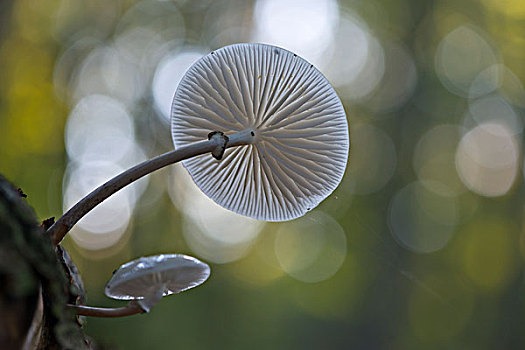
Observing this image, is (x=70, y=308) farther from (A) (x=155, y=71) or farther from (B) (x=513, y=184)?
(A) (x=155, y=71)

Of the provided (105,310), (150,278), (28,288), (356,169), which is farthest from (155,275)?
(356,169)

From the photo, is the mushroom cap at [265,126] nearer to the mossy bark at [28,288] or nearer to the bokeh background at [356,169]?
the mossy bark at [28,288]

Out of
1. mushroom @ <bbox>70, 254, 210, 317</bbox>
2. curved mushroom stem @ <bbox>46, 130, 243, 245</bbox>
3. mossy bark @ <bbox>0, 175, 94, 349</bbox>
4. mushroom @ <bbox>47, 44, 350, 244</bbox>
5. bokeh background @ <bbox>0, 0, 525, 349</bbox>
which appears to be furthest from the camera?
bokeh background @ <bbox>0, 0, 525, 349</bbox>

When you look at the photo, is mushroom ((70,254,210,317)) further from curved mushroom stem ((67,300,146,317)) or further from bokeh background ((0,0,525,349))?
bokeh background ((0,0,525,349))

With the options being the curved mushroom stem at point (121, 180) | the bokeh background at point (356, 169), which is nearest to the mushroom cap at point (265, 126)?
the curved mushroom stem at point (121, 180)

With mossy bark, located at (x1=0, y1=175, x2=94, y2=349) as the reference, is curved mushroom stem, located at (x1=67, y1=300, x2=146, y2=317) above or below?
below

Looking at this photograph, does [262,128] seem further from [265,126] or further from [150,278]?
[150,278]

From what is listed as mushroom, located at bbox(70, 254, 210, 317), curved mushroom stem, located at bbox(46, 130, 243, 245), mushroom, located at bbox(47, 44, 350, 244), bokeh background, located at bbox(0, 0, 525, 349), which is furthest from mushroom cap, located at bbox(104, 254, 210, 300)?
bokeh background, located at bbox(0, 0, 525, 349)
